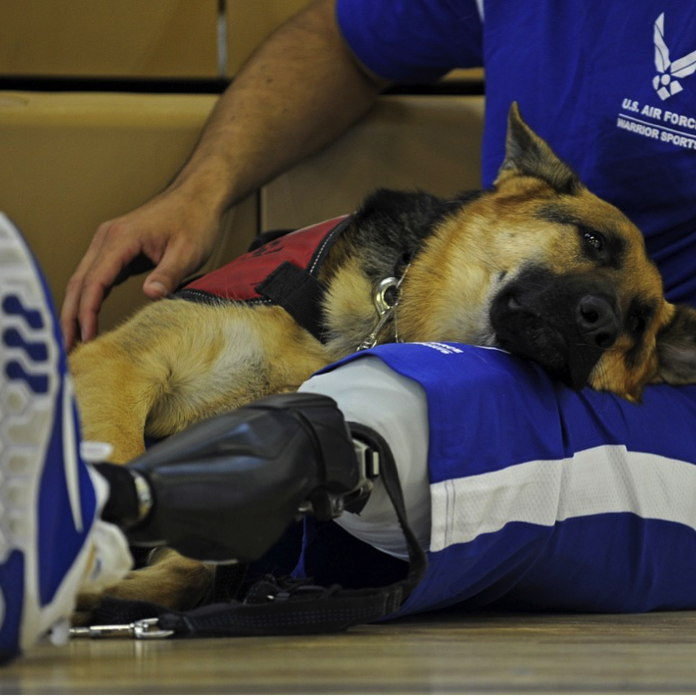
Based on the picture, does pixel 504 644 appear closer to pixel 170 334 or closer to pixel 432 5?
pixel 170 334

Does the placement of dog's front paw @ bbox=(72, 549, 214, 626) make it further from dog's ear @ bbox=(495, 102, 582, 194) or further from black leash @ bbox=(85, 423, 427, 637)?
dog's ear @ bbox=(495, 102, 582, 194)

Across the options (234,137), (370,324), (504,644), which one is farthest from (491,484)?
(234,137)

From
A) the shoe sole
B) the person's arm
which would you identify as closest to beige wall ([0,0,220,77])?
the person's arm

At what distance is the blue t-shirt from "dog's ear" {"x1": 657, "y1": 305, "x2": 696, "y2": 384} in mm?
141

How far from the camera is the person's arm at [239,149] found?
2291mm

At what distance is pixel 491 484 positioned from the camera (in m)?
1.33

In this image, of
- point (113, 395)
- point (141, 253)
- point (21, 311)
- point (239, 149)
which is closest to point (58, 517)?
point (21, 311)

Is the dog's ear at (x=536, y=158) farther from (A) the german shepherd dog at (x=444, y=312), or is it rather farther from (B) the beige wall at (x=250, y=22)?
(B) the beige wall at (x=250, y=22)

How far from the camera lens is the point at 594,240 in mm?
2035

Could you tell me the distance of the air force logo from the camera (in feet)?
6.53

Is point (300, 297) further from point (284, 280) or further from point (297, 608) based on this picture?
point (297, 608)

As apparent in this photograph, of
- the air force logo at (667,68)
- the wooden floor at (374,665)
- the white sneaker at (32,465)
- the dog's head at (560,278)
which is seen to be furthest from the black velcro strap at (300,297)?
the white sneaker at (32,465)

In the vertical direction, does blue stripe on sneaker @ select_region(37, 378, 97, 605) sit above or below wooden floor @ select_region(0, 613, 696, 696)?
above

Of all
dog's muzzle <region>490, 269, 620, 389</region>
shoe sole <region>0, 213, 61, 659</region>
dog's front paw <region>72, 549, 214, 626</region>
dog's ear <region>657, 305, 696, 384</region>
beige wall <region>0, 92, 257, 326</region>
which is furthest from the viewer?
beige wall <region>0, 92, 257, 326</region>
